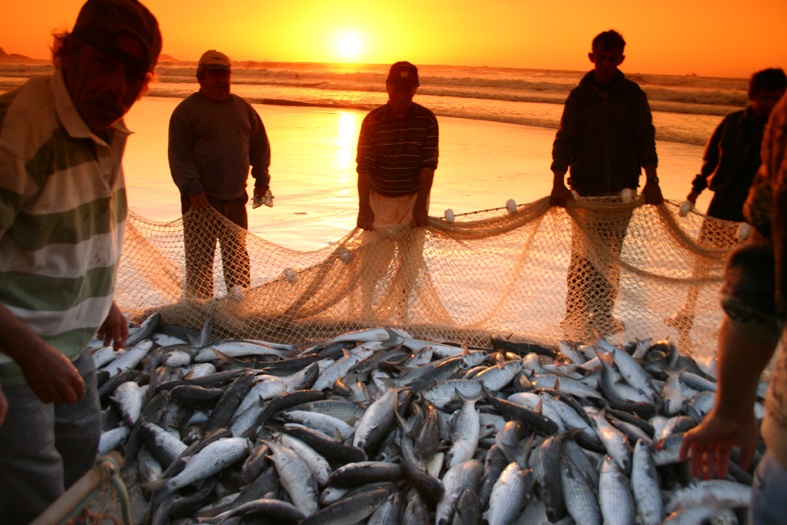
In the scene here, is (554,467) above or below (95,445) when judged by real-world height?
below

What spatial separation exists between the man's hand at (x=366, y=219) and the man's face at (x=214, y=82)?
192 centimetres

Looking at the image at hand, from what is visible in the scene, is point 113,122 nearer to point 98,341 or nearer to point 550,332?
point 98,341

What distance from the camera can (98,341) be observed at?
475 cm

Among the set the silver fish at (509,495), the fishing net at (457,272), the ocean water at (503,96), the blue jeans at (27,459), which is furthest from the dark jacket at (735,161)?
the ocean water at (503,96)

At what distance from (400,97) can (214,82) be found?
1.89 m

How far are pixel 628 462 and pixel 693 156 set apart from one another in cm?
1369

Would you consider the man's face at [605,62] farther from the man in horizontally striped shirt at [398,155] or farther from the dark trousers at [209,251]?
the dark trousers at [209,251]

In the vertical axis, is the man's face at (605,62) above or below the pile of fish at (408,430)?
above

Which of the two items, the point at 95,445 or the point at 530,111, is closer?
the point at 95,445

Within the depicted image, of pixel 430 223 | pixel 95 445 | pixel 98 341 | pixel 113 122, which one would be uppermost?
pixel 113 122

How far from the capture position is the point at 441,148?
50.9 ft

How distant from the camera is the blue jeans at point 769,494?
4.61 feet

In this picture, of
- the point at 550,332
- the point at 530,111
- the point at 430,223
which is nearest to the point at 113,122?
the point at 430,223

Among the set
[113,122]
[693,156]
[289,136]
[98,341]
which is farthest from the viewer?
[289,136]
